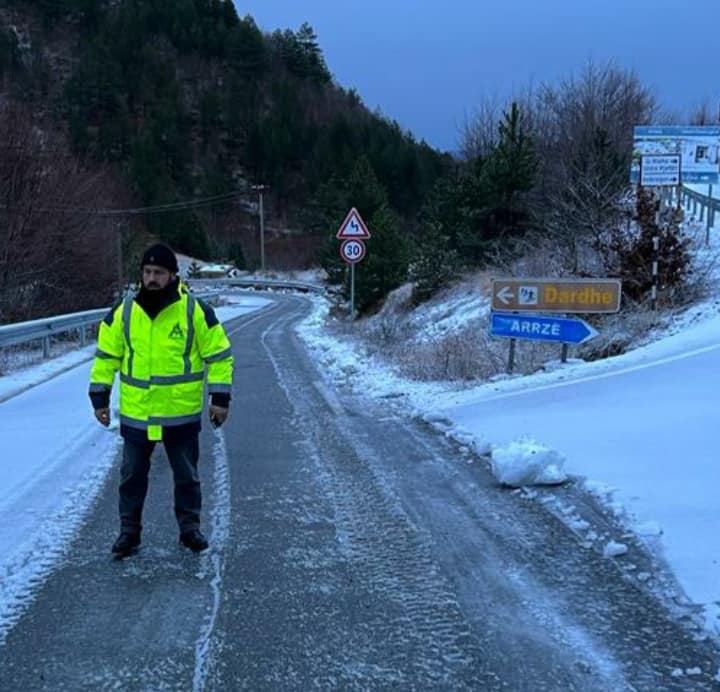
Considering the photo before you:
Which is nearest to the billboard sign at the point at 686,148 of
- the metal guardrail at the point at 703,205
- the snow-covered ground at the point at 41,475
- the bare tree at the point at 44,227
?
the metal guardrail at the point at 703,205

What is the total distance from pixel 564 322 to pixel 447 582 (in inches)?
220

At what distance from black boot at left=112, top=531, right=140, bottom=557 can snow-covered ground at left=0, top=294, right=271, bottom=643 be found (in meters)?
0.35

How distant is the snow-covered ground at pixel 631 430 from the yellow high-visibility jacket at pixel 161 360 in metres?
2.57

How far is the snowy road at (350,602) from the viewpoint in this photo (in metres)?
3.23

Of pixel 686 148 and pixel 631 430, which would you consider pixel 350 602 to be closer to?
pixel 631 430

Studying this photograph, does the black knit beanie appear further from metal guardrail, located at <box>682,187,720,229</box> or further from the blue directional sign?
metal guardrail, located at <box>682,187,720,229</box>

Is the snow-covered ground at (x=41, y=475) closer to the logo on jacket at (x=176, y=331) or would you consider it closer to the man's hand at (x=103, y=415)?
the man's hand at (x=103, y=415)

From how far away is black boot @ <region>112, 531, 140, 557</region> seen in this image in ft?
14.8

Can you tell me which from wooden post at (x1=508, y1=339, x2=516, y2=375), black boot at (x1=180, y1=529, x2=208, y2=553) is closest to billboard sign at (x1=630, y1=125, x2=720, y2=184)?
wooden post at (x1=508, y1=339, x2=516, y2=375)

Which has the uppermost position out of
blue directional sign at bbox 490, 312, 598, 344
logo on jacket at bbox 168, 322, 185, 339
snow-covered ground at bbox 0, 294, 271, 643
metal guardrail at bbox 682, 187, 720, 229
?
metal guardrail at bbox 682, 187, 720, 229

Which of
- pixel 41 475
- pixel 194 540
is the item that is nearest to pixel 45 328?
pixel 41 475

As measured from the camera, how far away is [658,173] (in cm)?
1191

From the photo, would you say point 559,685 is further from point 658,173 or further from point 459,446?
point 658,173

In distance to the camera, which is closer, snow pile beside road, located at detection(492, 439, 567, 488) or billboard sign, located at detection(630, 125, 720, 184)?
snow pile beside road, located at detection(492, 439, 567, 488)
